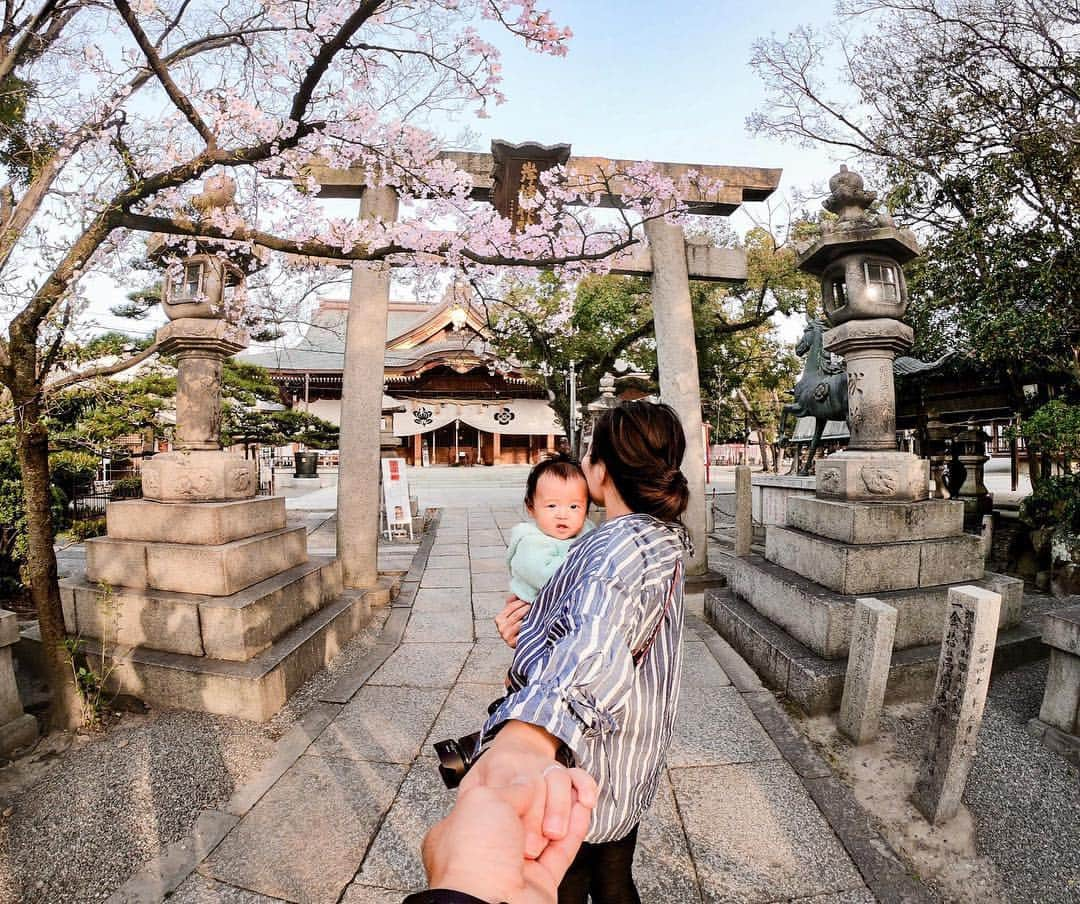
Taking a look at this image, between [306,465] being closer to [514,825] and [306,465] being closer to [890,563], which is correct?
[890,563]

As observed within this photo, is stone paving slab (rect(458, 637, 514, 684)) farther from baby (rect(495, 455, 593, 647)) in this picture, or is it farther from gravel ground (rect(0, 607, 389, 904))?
baby (rect(495, 455, 593, 647))

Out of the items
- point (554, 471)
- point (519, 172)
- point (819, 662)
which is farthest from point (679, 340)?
point (554, 471)

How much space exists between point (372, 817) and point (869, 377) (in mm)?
4318

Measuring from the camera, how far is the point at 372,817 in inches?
89.7

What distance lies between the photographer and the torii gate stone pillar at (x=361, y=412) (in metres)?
5.14

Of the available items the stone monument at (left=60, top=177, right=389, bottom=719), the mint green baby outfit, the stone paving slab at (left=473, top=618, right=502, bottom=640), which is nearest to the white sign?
the stone paving slab at (left=473, top=618, right=502, bottom=640)

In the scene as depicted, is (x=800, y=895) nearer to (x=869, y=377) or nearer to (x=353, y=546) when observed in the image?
(x=869, y=377)

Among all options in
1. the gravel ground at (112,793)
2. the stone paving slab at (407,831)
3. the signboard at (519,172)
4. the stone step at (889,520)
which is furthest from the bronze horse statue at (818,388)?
the gravel ground at (112,793)

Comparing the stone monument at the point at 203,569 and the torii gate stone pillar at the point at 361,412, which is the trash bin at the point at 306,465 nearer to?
the torii gate stone pillar at the point at 361,412

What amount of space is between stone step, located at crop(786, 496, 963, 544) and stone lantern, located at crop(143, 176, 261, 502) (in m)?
4.24

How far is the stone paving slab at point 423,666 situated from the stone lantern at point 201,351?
1672 millimetres

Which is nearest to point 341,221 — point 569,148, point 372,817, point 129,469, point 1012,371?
point 569,148

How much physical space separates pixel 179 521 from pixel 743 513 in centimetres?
512

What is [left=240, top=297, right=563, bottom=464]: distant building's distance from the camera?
936 inches
